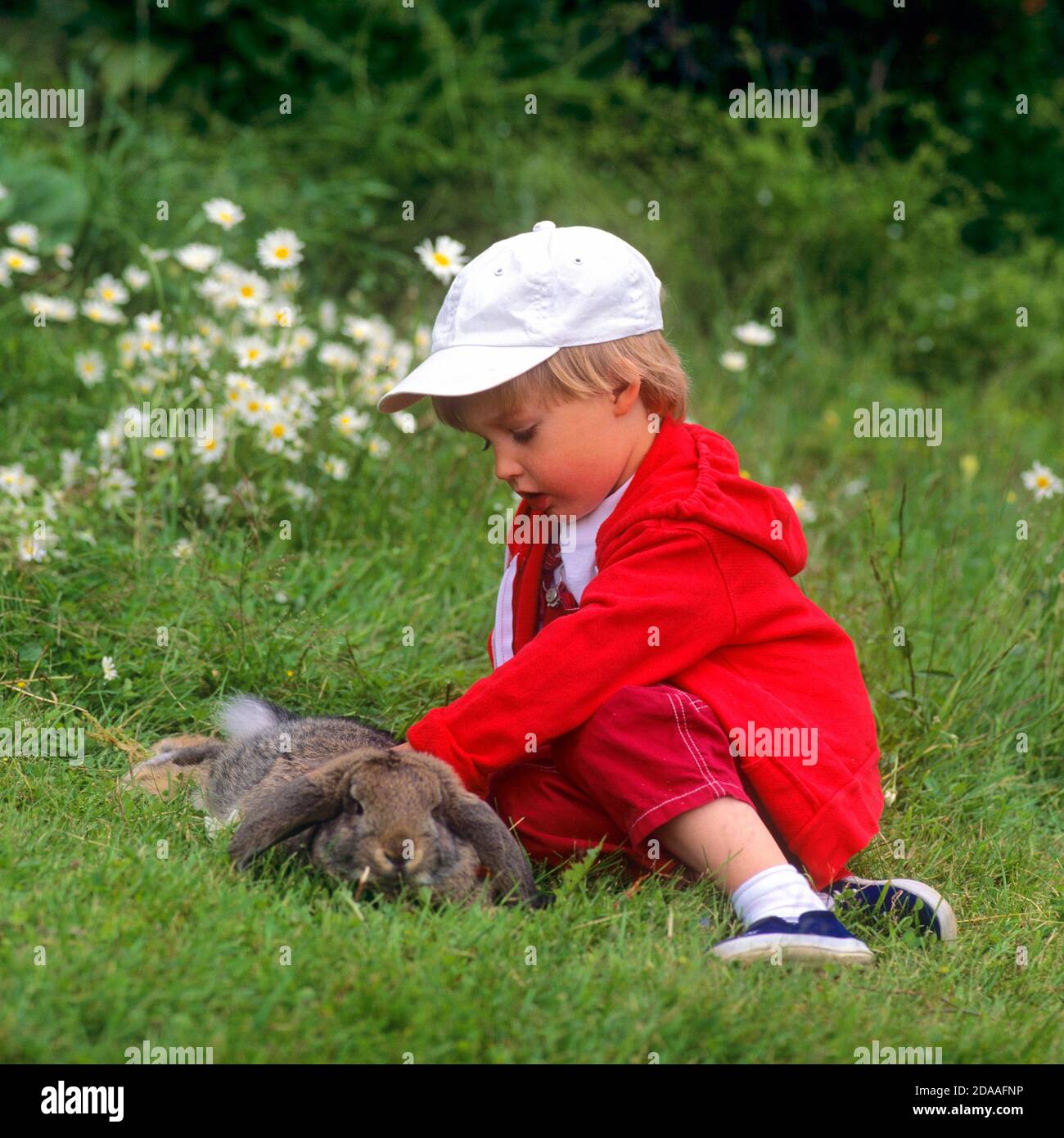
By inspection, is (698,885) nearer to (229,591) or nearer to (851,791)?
(851,791)

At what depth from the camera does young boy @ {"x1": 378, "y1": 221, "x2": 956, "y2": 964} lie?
318 centimetres

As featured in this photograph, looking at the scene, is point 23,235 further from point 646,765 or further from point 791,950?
point 791,950

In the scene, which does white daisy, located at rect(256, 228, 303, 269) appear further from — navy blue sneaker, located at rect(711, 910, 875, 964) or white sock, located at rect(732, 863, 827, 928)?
navy blue sneaker, located at rect(711, 910, 875, 964)

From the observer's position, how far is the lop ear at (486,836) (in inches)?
118

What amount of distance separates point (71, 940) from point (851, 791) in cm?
173

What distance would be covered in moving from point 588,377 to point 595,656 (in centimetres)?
65

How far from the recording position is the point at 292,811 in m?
2.92

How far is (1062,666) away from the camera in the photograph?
4.50 metres

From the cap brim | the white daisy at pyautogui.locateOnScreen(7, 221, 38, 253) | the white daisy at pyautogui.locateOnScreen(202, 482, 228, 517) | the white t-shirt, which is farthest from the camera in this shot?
the white daisy at pyautogui.locateOnScreen(7, 221, 38, 253)

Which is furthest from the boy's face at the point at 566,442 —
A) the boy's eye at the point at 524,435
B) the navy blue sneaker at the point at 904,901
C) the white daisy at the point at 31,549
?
the white daisy at the point at 31,549

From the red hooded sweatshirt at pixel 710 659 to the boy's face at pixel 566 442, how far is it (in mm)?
90

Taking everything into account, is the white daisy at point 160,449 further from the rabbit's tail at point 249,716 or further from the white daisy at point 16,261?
the rabbit's tail at point 249,716

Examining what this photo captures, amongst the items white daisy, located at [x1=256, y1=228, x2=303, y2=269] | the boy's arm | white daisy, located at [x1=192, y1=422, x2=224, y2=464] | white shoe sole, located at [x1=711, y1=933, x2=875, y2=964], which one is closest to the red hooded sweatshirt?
the boy's arm

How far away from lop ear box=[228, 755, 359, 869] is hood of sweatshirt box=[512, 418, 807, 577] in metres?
0.87
